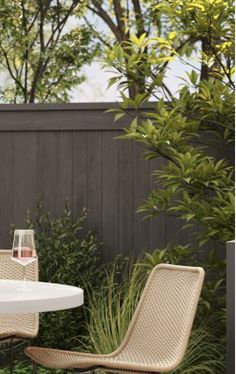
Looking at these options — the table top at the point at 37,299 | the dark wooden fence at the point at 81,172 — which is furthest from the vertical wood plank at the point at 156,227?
the table top at the point at 37,299

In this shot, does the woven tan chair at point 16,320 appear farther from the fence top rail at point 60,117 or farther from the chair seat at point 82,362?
the fence top rail at point 60,117

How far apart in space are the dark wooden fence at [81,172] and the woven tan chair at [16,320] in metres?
1.41

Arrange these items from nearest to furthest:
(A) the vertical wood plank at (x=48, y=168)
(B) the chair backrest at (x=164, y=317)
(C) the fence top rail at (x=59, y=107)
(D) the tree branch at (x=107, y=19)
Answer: (B) the chair backrest at (x=164, y=317), (C) the fence top rail at (x=59, y=107), (A) the vertical wood plank at (x=48, y=168), (D) the tree branch at (x=107, y=19)

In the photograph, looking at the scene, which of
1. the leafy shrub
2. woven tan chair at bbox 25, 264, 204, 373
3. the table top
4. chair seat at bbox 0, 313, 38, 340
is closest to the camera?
the table top

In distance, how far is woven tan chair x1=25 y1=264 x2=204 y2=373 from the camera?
3939 mm

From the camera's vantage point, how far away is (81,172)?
6.28 meters

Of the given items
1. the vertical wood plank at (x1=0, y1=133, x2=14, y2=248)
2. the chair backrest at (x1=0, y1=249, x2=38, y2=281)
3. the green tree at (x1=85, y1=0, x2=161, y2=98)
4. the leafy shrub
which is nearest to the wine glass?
the chair backrest at (x1=0, y1=249, x2=38, y2=281)

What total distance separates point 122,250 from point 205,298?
0.84m

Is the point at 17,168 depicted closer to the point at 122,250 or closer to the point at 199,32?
the point at 122,250

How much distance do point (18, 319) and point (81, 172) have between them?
5.64 ft

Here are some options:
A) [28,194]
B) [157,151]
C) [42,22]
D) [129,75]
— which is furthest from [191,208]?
[42,22]

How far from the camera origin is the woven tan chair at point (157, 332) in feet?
12.9

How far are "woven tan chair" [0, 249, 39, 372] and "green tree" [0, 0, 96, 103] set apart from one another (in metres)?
4.36

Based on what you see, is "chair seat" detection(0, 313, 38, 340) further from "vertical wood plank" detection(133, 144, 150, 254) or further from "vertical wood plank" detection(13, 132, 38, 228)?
"vertical wood plank" detection(13, 132, 38, 228)
